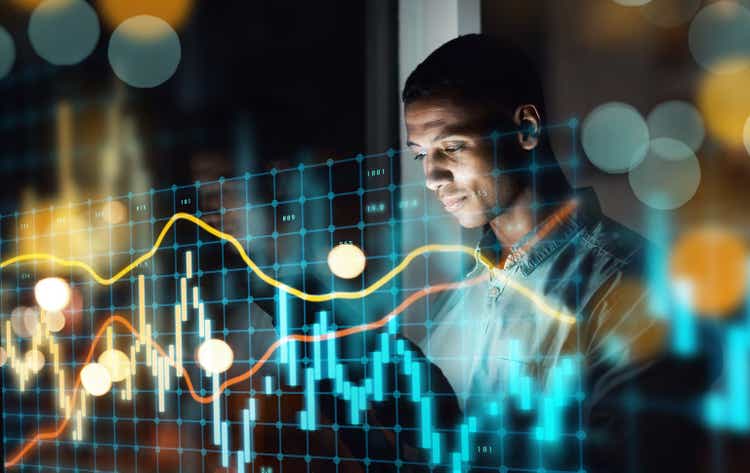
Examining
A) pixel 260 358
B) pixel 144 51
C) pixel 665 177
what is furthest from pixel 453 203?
pixel 144 51

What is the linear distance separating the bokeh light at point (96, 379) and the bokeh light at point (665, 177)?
0.89m

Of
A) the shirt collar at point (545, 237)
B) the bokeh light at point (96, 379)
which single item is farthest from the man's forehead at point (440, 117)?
the bokeh light at point (96, 379)

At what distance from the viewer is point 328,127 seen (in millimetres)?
1104

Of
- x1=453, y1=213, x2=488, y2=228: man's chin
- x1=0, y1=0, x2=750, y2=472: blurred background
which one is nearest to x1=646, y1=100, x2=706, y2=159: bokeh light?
x1=0, y1=0, x2=750, y2=472: blurred background

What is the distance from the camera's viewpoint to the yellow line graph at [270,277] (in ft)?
3.07

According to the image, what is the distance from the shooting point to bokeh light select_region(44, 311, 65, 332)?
139 cm

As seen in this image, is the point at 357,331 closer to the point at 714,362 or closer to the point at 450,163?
the point at 450,163

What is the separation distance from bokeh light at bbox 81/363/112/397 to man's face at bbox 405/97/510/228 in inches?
26.1

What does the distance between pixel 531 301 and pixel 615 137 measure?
20 cm

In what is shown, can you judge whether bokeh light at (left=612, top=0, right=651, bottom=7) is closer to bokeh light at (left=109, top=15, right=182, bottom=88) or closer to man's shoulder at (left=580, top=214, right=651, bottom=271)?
man's shoulder at (left=580, top=214, right=651, bottom=271)

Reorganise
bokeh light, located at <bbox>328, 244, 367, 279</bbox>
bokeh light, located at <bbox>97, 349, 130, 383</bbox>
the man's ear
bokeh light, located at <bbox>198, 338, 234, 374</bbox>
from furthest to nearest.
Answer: bokeh light, located at <bbox>97, 349, 130, 383</bbox>
bokeh light, located at <bbox>198, 338, 234, 374</bbox>
bokeh light, located at <bbox>328, 244, 367, 279</bbox>
the man's ear

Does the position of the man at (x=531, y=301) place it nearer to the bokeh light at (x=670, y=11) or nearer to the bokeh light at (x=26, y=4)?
the bokeh light at (x=670, y=11)

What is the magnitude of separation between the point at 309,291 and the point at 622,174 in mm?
449

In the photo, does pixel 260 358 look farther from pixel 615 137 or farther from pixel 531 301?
pixel 615 137
